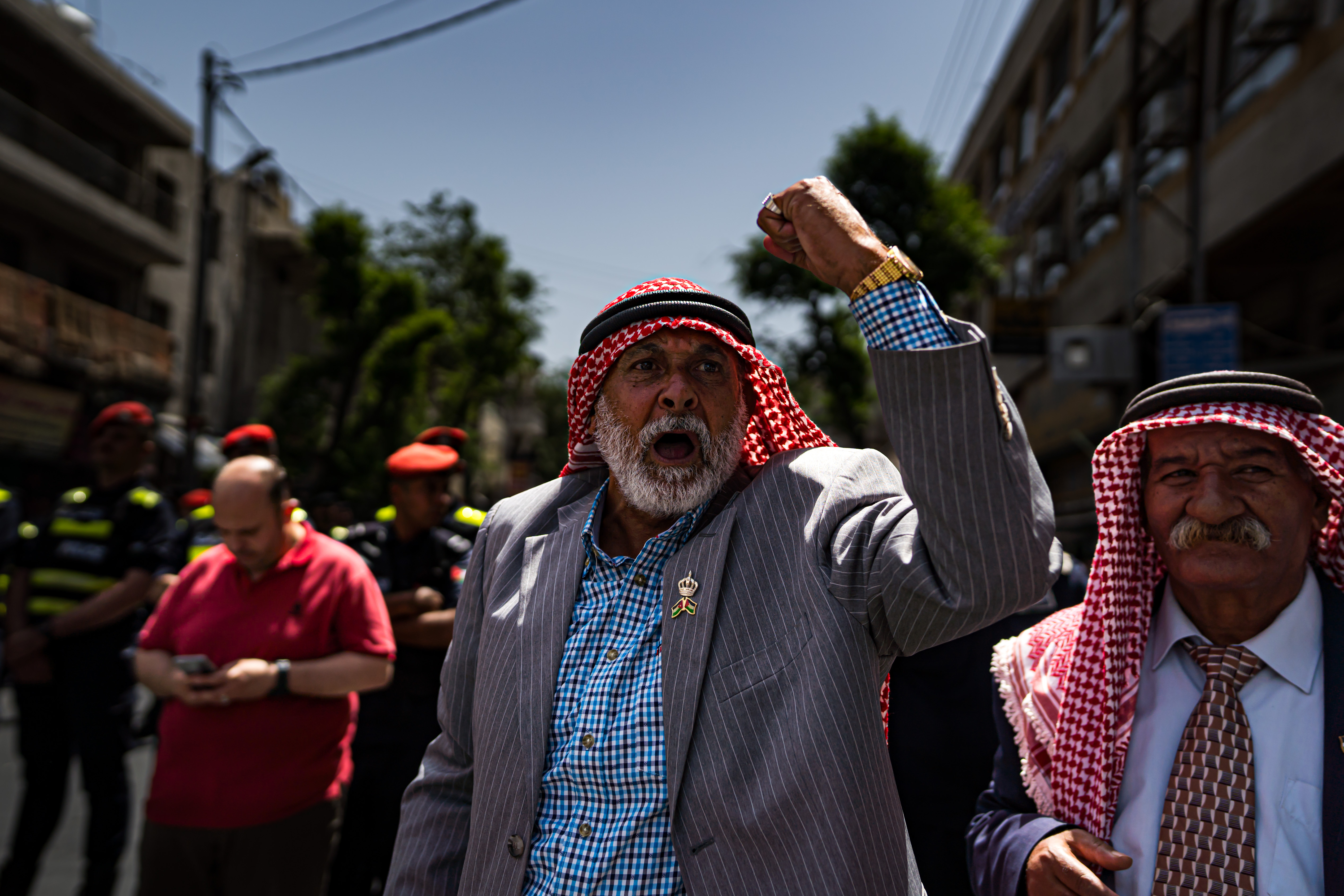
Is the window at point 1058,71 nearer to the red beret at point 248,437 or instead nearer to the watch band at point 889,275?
the red beret at point 248,437

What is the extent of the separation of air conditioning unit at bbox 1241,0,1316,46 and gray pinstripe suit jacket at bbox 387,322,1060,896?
10695mm

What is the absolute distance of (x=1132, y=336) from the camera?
1040 cm

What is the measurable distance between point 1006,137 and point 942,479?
85.2 ft

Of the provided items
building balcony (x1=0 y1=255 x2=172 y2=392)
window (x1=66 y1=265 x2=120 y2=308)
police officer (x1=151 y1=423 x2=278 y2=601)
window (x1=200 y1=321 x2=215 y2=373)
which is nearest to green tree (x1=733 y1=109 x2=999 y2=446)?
police officer (x1=151 y1=423 x2=278 y2=601)

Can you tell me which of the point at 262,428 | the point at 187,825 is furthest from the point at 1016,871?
the point at 262,428

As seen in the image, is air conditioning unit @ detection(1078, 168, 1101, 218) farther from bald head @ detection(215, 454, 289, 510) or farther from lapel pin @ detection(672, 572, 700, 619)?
lapel pin @ detection(672, 572, 700, 619)

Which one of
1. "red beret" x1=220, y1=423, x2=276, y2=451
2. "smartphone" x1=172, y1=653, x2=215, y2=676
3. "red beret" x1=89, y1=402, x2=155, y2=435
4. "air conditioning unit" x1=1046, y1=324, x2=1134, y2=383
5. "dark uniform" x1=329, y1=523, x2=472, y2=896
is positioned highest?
"air conditioning unit" x1=1046, y1=324, x2=1134, y2=383

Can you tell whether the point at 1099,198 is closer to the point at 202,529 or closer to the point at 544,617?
the point at 202,529

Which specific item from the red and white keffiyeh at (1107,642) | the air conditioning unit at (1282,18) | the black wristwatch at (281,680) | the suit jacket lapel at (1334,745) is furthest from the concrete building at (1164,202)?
the black wristwatch at (281,680)

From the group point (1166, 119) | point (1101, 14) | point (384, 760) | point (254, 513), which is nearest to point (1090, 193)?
point (1166, 119)

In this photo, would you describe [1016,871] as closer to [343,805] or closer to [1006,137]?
[343,805]

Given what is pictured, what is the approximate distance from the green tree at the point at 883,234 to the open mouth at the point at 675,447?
12616mm

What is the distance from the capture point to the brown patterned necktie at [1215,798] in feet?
5.97

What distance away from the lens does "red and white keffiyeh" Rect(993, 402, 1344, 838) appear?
200 cm
